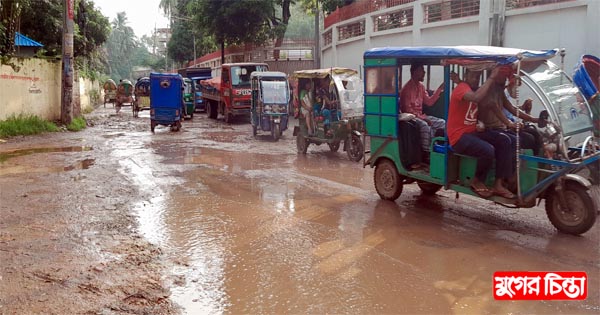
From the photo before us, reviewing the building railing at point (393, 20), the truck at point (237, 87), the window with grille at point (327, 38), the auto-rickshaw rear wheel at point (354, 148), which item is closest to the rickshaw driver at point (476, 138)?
the auto-rickshaw rear wheel at point (354, 148)

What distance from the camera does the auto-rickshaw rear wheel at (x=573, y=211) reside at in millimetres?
5492

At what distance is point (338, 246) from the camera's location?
5.54 meters

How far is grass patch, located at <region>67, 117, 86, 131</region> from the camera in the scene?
60.7 ft

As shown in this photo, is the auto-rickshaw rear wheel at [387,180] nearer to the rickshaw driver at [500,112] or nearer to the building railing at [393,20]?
the rickshaw driver at [500,112]

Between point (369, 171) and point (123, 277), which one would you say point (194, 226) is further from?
point (369, 171)

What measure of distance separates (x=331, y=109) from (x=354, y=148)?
4.00 feet

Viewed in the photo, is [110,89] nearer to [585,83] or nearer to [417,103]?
[417,103]

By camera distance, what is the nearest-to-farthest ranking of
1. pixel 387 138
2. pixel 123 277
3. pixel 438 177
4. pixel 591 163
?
pixel 123 277 → pixel 591 163 → pixel 438 177 → pixel 387 138

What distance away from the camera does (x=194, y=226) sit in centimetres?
636

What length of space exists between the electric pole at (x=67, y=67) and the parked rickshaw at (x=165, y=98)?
110 inches

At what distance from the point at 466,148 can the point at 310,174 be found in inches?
171

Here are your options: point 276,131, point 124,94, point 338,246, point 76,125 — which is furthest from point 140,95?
point 338,246

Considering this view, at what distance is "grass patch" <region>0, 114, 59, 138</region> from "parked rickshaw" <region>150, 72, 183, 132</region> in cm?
330

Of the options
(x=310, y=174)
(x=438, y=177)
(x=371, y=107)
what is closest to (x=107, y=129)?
(x=310, y=174)
